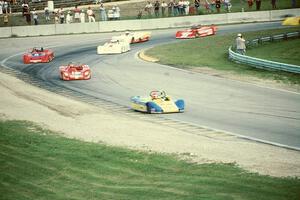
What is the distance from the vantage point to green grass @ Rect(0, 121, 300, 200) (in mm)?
13047

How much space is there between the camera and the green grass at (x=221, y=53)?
31.5m

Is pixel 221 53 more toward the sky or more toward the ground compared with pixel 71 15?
more toward the ground

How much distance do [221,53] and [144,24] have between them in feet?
47.5

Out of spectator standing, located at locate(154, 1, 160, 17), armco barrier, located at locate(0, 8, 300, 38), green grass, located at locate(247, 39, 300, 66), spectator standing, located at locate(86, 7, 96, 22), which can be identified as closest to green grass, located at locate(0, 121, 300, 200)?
green grass, located at locate(247, 39, 300, 66)

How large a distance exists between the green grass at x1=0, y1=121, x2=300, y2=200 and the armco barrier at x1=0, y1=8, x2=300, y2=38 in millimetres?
32896

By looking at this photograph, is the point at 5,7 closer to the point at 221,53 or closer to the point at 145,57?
the point at 145,57

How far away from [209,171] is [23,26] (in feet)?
123

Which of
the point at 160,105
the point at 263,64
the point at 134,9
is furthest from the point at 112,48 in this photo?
the point at 134,9

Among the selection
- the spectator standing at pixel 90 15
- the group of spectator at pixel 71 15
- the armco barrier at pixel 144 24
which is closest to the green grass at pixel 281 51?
the armco barrier at pixel 144 24

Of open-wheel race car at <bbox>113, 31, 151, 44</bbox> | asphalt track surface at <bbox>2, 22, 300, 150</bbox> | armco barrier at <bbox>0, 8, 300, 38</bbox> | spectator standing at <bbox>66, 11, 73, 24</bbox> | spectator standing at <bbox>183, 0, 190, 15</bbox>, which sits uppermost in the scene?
spectator standing at <bbox>183, 0, 190, 15</bbox>

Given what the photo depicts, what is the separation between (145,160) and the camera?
16.2 m

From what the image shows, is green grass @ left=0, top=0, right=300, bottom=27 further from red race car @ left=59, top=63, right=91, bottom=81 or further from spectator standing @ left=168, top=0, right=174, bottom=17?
red race car @ left=59, top=63, right=91, bottom=81

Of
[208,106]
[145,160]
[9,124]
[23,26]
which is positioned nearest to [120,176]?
[145,160]

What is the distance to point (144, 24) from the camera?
2026 inches
